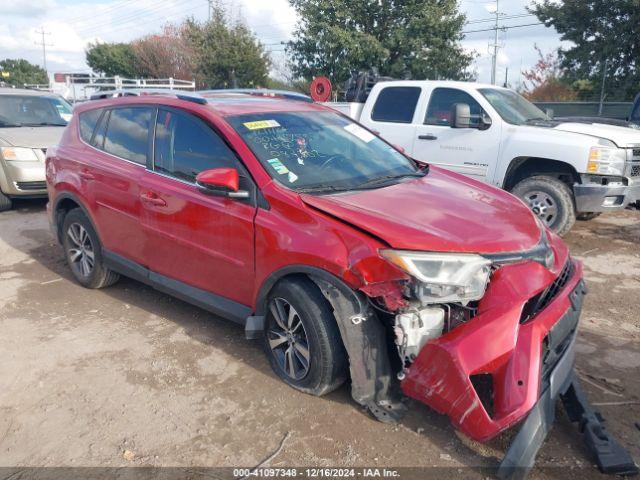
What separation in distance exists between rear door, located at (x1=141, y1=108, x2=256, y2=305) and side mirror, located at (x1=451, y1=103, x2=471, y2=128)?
3861mm

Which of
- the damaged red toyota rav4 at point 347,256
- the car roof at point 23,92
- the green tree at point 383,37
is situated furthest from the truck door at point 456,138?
the green tree at point 383,37

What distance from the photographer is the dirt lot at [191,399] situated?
2.77 metres

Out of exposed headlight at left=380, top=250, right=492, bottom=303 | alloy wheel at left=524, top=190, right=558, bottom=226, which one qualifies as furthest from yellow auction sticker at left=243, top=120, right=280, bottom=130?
alloy wheel at left=524, top=190, right=558, bottom=226

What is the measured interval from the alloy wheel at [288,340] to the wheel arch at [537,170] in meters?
4.40

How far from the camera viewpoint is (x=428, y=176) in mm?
3971

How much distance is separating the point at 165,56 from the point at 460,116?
32015mm

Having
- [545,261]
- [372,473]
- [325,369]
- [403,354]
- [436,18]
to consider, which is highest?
[436,18]

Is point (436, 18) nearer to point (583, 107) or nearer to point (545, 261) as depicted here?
point (583, 107)

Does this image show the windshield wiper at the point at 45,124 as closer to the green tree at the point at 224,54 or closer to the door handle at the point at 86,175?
the door handle at the point at 86,175

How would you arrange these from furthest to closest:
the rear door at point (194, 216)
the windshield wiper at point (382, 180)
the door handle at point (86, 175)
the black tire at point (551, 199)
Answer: the black tire at point (551, 199)
the door handle at point (86, 175)
the windshield wiper at point (382, 180)
the rear door at point (194, 216)

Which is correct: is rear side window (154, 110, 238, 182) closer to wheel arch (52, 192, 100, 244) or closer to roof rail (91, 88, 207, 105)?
roof rail (91, 88, 207, 105)

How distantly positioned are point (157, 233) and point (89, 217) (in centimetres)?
106

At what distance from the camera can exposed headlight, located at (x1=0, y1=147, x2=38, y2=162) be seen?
7.95m

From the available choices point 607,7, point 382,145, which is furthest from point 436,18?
point 382,145
